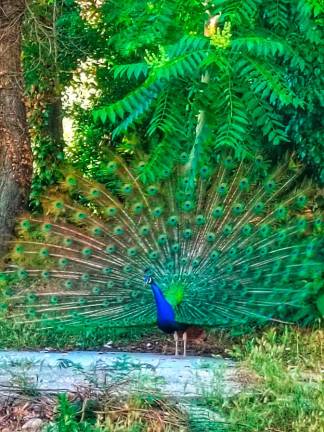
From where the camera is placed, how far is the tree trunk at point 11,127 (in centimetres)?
1018

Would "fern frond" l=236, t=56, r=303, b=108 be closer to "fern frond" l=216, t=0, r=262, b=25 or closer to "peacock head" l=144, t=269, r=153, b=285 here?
"fern frond" l=216, t=0, r=262, b=25

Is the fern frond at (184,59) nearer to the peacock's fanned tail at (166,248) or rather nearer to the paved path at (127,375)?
the paved path at (127,375)

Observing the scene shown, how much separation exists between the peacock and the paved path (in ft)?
3.28

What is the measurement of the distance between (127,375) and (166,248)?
2.56 meters

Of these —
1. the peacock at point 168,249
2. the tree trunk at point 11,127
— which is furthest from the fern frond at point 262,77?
the tree trunk at point 11,127

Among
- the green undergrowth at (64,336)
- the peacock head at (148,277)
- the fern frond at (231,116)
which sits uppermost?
the fern frond at (231,116)

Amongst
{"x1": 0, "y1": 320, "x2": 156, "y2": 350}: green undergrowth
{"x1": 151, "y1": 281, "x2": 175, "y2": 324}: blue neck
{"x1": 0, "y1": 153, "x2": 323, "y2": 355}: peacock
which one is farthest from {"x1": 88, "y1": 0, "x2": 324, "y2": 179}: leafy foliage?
{"x1": 0, "y1": 320, "x2": 156, "y2": 350}: green undergrowth

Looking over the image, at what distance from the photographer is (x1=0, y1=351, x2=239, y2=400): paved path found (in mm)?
5500

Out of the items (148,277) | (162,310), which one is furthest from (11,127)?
(162,310)

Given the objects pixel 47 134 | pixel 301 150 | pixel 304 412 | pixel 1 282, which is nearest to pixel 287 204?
pixel 301 150

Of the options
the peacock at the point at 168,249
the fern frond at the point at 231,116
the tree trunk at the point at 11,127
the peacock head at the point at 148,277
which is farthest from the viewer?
the tree trunk at the point at 11,127

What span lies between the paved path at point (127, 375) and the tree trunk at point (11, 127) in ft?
13.6

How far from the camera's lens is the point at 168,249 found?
26.2 ft

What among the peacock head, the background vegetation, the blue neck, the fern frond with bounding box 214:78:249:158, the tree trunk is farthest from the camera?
the tree trunk
